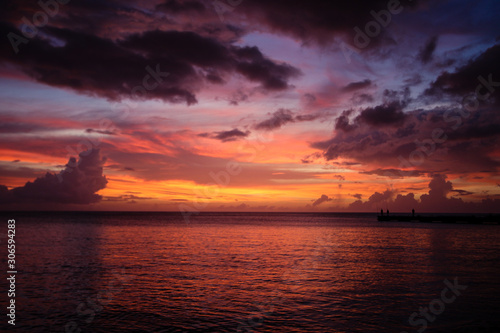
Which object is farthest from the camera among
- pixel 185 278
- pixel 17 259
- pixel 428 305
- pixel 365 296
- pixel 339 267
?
pixel 17 259

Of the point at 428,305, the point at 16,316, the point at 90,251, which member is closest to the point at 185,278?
the point at 16,316

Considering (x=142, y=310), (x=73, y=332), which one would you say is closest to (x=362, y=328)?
(x=142, y=310)

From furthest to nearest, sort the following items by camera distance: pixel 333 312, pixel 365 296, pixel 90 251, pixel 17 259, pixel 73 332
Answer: pixel 90 251, pixel 17 259, pixel 365 296, pixel 333 312, pixel 73 332

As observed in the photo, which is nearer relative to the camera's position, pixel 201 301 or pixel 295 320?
pixel 295 320

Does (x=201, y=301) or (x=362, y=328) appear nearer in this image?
(x=362, y=328)

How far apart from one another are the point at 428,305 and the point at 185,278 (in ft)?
57.2

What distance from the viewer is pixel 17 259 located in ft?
120

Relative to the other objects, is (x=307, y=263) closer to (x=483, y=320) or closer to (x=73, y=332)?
(x=483, y=320)

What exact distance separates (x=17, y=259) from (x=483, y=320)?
40566 millimetres

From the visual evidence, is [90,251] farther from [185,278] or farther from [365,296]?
[365,296]

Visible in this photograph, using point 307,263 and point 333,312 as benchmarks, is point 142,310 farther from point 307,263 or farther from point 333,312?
point 307,263

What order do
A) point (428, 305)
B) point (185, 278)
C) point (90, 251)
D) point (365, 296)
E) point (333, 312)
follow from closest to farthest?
point (333, 312) < point (428, 305) < point (365, 296) < point (185, 278) < point (90, 251)

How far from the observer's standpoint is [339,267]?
112ft

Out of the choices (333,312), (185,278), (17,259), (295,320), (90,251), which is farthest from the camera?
(90,251)
